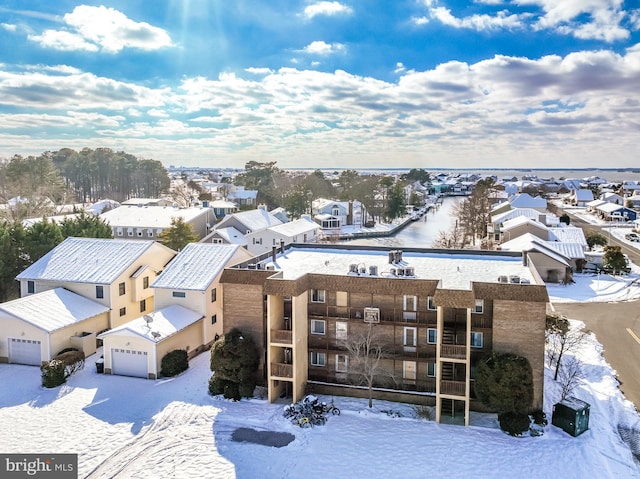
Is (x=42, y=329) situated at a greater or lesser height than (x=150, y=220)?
lesser

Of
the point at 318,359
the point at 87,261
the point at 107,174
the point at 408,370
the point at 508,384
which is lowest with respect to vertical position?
the point at 408,370

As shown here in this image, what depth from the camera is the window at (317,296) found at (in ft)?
82.5

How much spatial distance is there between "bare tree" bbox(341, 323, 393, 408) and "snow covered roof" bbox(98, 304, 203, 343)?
1001cm

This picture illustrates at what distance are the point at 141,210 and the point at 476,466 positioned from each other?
61303 mm

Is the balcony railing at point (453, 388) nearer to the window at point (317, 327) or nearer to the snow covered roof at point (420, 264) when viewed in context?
the snow covered roof at point (420, 264)

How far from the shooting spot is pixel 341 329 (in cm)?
2478

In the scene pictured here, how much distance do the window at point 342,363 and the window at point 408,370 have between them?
9.34ft

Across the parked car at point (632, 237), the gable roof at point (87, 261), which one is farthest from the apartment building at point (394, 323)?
the parked car at point (632, 237)

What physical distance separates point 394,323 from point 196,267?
1480 centimetres

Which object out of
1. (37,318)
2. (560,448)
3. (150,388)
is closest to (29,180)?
(37,318)

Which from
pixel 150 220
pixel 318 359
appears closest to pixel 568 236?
pixel 318 359

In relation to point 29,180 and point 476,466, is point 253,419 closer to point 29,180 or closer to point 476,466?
point 476,466

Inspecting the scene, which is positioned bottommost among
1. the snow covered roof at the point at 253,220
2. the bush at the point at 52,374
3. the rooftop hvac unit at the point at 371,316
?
the bush at the point at 52,374

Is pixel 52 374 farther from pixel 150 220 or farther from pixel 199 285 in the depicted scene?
pixel 150 220
